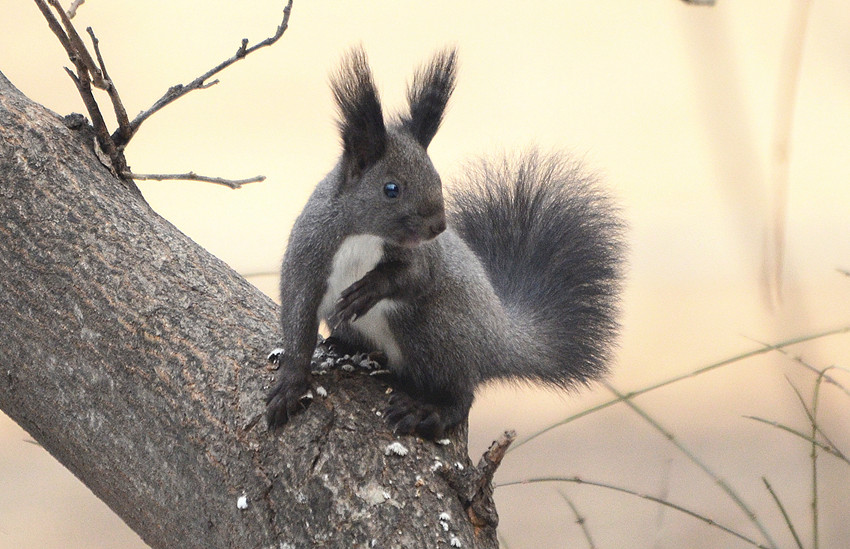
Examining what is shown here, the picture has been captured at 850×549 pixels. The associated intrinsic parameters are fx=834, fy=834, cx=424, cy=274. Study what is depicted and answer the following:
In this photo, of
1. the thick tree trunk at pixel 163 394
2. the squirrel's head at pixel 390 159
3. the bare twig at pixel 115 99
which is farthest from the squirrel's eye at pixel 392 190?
the bare twig at pixel 115 99

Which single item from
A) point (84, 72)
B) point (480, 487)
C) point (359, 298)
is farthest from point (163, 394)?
point (84, 72)

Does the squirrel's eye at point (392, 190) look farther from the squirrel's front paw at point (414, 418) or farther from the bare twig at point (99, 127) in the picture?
the bare twig at point (99, 127)

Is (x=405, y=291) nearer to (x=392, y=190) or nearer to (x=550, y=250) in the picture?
(x=392, y=190)

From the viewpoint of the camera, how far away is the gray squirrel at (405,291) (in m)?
1.78

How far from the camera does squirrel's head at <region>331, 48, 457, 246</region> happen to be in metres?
1.77

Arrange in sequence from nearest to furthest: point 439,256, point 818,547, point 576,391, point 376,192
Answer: point 818,547
point 376,192
point 439,256
point 576,391

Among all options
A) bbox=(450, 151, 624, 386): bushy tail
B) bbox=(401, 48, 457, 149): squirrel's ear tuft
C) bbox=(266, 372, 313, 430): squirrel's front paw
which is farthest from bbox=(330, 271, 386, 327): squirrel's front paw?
bbox=(450, 151, 624, 386): bushy tail

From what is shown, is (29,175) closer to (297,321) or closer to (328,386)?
(297,321)

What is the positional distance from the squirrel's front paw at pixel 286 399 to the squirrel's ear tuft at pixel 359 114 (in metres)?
0.48

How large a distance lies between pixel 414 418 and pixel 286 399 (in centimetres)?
27

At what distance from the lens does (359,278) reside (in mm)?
1894

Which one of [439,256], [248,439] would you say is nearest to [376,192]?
[439,256]

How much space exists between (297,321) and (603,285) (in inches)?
39.4

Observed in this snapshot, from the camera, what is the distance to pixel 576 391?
7.82 feet
